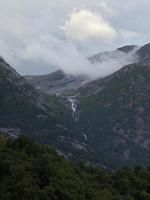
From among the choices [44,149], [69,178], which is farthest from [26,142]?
[69,178]

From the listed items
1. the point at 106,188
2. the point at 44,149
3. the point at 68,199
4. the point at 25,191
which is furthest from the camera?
the point at 44,149

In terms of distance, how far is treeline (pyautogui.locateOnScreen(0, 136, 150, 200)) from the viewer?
8762 centimetres

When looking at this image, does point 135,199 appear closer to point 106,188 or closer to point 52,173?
point 106,188

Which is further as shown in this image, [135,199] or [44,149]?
[44,149]

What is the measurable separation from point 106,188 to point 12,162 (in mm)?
21737

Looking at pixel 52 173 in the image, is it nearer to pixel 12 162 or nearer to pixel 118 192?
pixel 12 162

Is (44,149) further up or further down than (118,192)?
further up

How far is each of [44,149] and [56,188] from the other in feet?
87.8

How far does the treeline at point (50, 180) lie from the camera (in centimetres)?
8762

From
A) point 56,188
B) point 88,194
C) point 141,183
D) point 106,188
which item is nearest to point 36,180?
point 56,188

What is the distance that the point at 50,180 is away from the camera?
95188 millimetres

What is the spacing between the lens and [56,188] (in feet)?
301

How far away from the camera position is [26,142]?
115m

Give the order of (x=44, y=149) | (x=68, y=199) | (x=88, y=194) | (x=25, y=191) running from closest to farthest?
(x=25, y=191) → (x=68, y=199) → (x=88, y=194) → (x=44, y=149)
